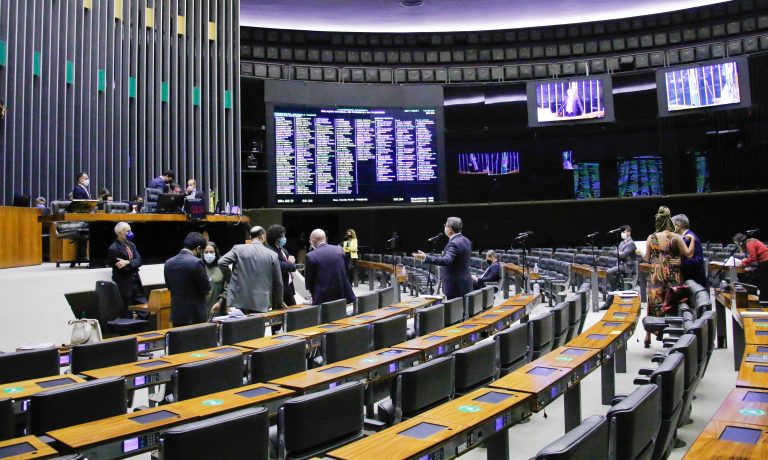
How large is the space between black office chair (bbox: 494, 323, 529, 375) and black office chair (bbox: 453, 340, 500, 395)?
0.20m

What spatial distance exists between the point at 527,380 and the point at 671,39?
16378 mm

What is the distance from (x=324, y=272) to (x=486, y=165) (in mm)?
11569

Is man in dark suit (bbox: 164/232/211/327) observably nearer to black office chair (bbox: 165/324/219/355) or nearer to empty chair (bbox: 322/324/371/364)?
black office chair (bbox: 165/324/219/355)

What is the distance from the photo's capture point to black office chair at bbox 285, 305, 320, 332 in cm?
494

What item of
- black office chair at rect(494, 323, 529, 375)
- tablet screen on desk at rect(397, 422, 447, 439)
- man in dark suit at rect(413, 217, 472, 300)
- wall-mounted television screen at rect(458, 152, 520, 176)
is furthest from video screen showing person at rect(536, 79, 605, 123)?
tablet screen on desk at rect(397, 422, 447, 439)

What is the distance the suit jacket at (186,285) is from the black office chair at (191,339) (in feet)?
2.99

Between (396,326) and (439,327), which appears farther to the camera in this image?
(439,327)

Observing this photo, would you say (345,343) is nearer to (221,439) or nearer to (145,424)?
(145,424)

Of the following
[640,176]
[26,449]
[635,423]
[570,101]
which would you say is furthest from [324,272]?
[640,176]

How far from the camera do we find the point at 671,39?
16.5 meters

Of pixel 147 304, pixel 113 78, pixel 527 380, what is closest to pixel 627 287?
pixel 147 304

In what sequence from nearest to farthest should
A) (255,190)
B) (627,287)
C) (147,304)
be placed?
(147,304), (627,287), (255,190)

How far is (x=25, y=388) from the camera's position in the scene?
290 centimetres

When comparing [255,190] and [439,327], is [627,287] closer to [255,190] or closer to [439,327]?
[439,327]
